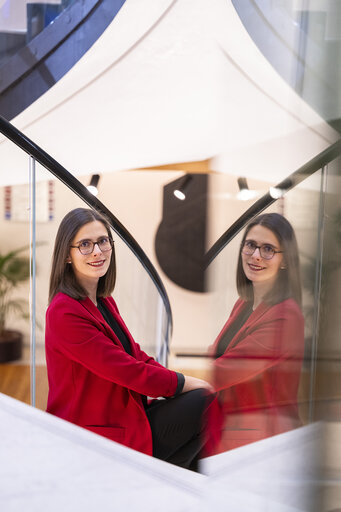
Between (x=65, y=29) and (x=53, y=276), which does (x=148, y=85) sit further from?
(x=53, y=276)

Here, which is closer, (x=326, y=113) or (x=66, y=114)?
(x=326, y=113)

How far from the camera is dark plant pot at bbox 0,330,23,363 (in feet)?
10.5

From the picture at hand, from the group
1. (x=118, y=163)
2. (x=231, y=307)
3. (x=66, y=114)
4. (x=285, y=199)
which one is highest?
(x=66, y=114)

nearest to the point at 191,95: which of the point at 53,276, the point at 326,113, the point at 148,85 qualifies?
the point at 148,85

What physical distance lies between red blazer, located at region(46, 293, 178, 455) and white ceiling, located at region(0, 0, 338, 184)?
159 cm

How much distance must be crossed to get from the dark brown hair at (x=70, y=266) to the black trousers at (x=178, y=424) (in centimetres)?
37

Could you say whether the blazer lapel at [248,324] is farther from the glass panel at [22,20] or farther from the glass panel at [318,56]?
the glass panel at [22,20]

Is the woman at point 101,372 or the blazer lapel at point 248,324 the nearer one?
the blazer lapel at point 248,324

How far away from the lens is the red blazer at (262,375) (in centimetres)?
34

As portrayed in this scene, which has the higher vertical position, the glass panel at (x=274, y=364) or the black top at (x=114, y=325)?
the glass panel at (x=274, y=364)

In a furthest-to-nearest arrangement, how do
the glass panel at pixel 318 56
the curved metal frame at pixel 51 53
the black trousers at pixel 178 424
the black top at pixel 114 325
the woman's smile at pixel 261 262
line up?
1. the curved metal frame at pixel 51 53
2. the black top at pixel 114 325
3. the black trousers at pixel 178 424
4. the woman's smile at pixel 261 262
5. the glass panel at pixel 318 56

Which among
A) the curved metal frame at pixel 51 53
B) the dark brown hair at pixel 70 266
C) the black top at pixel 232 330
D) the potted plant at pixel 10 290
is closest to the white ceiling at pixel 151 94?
the curved metal frame at pixel 51 53

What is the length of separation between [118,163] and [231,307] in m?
2.40

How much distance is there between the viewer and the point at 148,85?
2916mm
